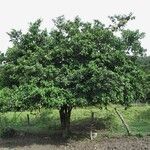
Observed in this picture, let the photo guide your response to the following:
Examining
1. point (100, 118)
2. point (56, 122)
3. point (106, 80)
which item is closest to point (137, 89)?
point (106, 80)

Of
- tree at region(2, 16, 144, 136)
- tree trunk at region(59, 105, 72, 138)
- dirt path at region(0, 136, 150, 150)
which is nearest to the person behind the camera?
dirt path at region(0, 136, 150, 150)

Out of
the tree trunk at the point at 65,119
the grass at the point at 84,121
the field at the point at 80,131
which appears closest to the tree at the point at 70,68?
the tree trunk at the point at 65,119

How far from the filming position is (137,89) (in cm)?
2594

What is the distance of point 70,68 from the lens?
2433 centimetres

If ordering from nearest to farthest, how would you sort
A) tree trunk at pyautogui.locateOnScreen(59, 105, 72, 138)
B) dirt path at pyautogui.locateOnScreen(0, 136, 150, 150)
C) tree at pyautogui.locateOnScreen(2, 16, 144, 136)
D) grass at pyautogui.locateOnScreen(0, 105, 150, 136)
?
1. dirt path at pyautogui.locateOnScreen(0, 136, 150, 150)
2. tree at pyautogui.locateOnScreen(2, 16, 144, 136)
3. tree trunk at pyautogui.locateOnScreen(59, 105, 72, 138)
4. grass at pyautogui.locateOnScreen(0, 105, 150, 136)

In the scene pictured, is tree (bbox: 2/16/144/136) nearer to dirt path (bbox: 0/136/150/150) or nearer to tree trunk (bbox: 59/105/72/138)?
tree trunk (bbox: 59/105/72/138)

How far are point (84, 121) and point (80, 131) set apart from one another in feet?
12.1

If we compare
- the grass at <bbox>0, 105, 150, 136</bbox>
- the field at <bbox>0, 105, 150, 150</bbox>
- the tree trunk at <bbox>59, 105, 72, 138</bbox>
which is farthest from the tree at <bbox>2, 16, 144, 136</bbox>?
the grass at <bbox>0, 105, 150, 136</bbox>

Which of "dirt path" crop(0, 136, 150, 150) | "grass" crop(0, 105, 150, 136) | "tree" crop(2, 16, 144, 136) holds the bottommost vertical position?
"dirt path" crop(0, 136, 150, 150)

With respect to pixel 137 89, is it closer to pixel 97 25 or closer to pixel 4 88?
pixel 97 25

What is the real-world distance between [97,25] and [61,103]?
5.80 m

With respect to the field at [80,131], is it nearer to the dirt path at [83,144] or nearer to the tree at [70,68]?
the dirt path at [83,144]

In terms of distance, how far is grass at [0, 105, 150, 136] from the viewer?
2966cm

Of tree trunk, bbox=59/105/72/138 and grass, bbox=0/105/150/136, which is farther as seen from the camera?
grass, bbox=0/105/150/136
